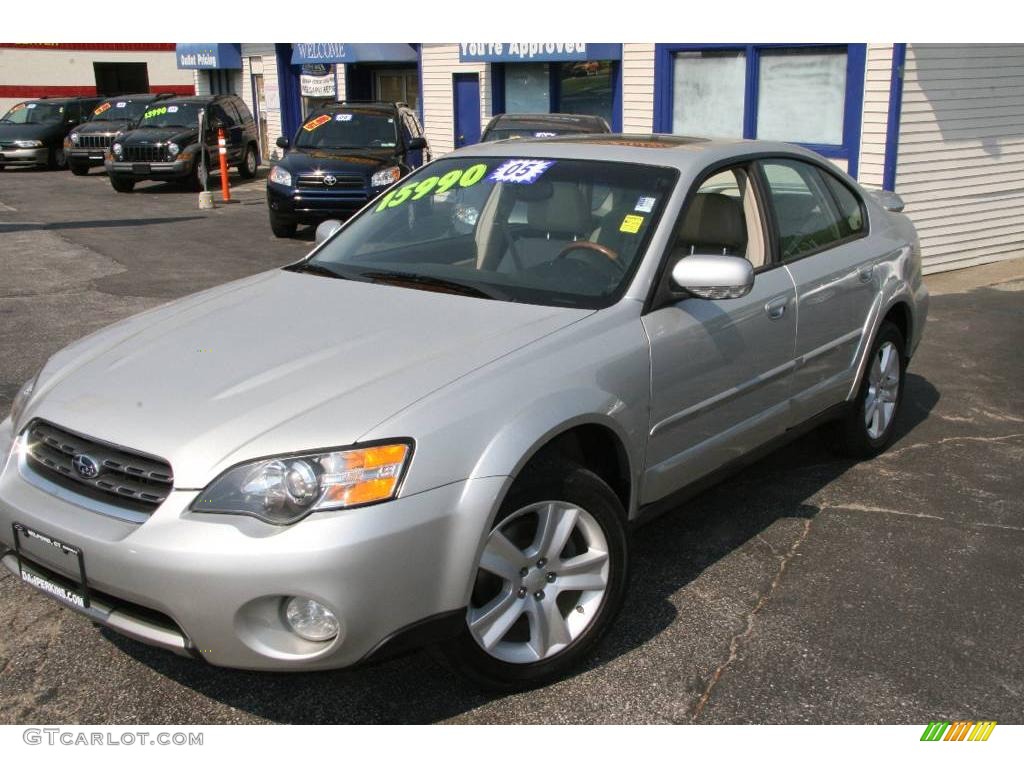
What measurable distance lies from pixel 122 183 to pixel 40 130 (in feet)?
20.5

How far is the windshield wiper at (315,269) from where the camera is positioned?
425 centimetres

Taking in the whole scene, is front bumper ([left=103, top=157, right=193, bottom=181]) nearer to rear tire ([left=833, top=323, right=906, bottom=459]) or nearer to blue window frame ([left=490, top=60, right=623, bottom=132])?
blue window frame ([left=490, top=60, right=623, bottom=132])

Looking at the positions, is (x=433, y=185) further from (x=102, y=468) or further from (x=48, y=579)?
(x=48, y=579)

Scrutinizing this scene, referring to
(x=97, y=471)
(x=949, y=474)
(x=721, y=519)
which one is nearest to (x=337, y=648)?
(x=97, y=471)

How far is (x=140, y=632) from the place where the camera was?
291 cm

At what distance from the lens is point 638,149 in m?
4.33

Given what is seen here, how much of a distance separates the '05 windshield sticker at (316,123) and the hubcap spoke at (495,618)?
12757mm

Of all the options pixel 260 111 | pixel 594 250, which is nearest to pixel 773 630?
pixel 594 250

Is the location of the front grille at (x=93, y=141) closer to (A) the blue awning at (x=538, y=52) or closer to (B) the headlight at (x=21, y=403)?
(A) the blue awning at (x=538, y=52)

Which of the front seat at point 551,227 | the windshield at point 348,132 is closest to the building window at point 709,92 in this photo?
the windshield at point 348,132

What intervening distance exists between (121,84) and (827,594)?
40.0 meters

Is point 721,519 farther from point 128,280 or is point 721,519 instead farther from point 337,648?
point 128,280

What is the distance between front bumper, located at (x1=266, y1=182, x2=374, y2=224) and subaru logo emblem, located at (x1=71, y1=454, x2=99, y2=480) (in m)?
10.7

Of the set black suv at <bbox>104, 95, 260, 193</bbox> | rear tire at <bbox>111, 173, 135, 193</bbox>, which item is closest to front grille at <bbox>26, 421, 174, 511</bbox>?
black suv at <bbox>104, 95, 260, 193</bbox>
